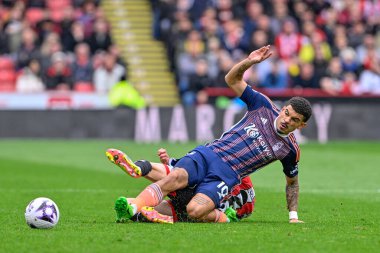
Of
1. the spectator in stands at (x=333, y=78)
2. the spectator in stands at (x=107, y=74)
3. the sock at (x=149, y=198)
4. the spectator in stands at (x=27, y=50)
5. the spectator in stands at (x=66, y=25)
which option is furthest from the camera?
the spectator in stands at (x=66, y=25)

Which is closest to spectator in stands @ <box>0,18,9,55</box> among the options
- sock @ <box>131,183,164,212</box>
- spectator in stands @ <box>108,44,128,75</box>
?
spectator in stands @ <box>108,44,128,75</box>

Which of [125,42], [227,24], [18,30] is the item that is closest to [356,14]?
[227,24]

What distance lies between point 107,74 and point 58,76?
1468 millimetres

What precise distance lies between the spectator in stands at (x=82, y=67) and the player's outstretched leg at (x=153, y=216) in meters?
18.8

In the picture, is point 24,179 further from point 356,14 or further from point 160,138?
point 356,14

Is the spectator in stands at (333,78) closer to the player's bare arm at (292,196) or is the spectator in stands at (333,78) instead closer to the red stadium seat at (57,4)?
the red stadium seat at (57,4)

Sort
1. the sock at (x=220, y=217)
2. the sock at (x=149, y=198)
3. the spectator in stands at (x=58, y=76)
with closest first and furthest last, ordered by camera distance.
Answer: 1. the sock at (x=149, y=198)
2. the sock at (x=220, y=217)
3. the spectator in stands at (x=58, y=76)

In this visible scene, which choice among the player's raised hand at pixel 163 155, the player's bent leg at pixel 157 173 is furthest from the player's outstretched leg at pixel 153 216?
the player's raised hand at pixel 163 155

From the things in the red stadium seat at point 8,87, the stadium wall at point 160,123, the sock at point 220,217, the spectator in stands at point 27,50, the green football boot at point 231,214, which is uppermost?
the sock at point 220,217

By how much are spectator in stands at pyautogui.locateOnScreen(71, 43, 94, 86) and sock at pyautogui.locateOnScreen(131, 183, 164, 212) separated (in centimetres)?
1874

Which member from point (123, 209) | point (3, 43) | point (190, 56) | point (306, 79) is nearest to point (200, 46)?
point (190, 56)

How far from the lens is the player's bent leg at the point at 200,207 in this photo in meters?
11.2

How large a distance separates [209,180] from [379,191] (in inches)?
215

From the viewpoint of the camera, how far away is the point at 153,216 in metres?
11.1
